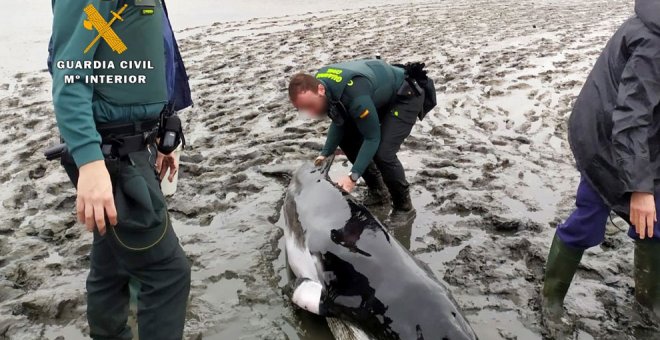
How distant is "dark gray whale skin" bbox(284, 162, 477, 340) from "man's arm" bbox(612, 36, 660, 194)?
1.35m

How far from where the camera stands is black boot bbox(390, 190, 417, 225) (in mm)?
5902

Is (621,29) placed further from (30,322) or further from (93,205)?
(30,322)

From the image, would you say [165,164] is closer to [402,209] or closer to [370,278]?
[370,278]

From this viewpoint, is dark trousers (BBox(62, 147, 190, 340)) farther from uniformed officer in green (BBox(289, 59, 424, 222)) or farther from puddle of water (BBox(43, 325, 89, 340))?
uniformed officer in green (BBox(289, 59, 424, 222))

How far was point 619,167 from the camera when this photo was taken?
11.1 ft

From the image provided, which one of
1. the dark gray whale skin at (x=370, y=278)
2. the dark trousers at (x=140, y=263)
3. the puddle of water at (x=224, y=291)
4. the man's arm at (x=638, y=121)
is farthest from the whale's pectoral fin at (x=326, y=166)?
the man's arm at (x=638, y=121)

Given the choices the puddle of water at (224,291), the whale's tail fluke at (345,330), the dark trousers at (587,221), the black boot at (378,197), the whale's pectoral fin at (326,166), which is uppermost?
the dark trousers at (587,221)

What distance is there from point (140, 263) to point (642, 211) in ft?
9.74

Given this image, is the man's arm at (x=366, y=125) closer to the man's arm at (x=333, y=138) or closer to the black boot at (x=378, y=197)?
the man's arm at (x=333, y=138)

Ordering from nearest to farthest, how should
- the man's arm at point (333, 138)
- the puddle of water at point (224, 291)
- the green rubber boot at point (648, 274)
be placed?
the green rubber boot at point (648, 274) → the puddle of water at point (224, 291) → the man's arm at point (333, 138)

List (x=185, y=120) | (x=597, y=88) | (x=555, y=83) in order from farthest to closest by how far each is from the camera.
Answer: (x=555, y=83) → (x=185, y=120) → (x=597, y=88)

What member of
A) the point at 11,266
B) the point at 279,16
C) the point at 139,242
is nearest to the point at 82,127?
the point at 139,242

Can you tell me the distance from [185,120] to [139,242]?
606 cm

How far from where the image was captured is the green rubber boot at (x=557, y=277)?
4051mm
